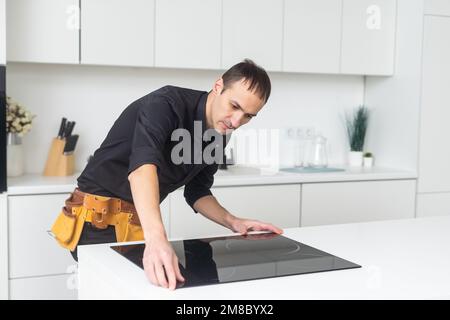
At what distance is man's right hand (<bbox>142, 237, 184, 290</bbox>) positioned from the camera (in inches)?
52.3

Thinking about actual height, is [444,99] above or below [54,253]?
above

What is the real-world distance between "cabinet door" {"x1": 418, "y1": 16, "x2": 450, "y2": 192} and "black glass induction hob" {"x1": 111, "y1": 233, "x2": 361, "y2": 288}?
2.20 m

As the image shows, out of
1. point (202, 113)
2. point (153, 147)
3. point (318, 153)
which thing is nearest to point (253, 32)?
point (318, 153)

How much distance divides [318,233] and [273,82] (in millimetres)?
2118

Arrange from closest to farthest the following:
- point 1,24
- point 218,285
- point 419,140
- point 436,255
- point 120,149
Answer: point 218,285, point 436,255, point 120,149, point 1,24, point 419,140

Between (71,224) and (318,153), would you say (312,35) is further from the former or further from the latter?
(71,224)

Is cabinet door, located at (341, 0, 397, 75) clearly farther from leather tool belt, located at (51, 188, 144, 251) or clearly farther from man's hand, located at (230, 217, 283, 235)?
leather tool belt, located at (51, 188, 144, 251)

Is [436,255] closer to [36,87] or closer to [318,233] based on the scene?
[318,233]

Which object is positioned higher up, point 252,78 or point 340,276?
point 252,78

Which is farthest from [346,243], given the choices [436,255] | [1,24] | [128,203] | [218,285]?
[1,24]

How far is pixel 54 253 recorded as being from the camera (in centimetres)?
295

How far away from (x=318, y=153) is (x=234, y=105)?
7.87ft

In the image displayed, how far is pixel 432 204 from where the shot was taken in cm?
382

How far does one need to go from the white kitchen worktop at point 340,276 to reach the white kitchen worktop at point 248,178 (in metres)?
1.29
